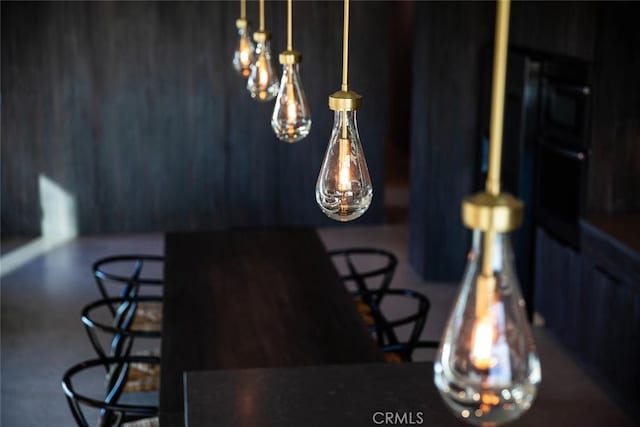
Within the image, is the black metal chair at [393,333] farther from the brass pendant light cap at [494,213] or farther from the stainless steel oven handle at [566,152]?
the brass pendant light cap at [494,213]

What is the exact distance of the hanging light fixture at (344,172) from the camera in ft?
6.55

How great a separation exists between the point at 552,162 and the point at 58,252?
4106 mm

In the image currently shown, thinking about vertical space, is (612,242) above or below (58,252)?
above

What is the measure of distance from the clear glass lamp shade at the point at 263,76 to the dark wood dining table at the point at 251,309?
3.32ft

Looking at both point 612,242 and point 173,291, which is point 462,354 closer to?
point 173,291

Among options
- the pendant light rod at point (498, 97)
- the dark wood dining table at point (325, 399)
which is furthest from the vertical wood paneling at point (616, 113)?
the pendant light rod at point (498, 97)

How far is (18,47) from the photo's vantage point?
7.99 metres

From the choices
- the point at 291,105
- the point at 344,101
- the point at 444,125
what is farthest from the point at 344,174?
the point at 444,125

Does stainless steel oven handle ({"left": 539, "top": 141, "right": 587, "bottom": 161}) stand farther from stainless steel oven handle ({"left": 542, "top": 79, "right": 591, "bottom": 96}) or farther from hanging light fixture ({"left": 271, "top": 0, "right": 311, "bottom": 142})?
hanging light fixture ({"left": 271, "top": 0, "right": 311, "bottom": 142})

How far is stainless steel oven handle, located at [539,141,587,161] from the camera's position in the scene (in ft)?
18.5

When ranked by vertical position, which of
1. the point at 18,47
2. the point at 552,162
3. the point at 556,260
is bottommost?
the point at 556,260

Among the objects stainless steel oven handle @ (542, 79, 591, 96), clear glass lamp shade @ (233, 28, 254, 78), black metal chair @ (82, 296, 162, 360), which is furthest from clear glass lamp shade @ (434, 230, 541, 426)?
stainless steel oven handle @ (542, 79, 591, 96)

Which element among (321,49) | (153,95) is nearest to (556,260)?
(321,49)

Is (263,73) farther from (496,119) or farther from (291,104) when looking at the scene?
(496,119)
